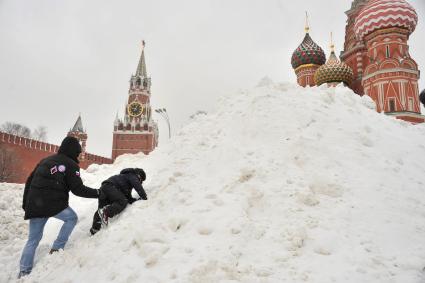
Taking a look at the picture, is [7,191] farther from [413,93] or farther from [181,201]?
[413,93]

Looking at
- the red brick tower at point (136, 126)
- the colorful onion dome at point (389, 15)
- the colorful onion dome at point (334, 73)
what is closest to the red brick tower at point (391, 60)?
the colorful onion dome at point (389, 15)

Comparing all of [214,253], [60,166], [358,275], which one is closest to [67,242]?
[60,166]

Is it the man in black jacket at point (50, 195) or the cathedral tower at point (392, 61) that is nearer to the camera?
the man in black jacket at point (50, 195)

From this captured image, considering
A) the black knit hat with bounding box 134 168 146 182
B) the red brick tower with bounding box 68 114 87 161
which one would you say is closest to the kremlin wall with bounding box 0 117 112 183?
the red brick tower with bounding box 68 114 87 161

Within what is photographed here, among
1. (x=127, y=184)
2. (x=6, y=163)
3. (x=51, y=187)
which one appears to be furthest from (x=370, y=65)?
(x=6, y=163)

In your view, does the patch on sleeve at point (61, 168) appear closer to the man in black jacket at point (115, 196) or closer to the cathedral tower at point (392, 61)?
the man in black jacket at point (115, 196)

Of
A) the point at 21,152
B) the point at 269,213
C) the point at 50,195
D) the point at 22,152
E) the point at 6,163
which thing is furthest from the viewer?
the point at 22,152

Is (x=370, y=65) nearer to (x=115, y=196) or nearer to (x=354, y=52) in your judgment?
(x=354, y=52)

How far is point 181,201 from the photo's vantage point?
14.2ft

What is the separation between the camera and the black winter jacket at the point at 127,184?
4602mm

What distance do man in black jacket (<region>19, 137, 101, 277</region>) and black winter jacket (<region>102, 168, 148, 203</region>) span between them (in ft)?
1.37

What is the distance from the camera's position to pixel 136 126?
60125mm

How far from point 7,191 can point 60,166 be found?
508 cm

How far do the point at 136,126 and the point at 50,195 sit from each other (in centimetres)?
5761
